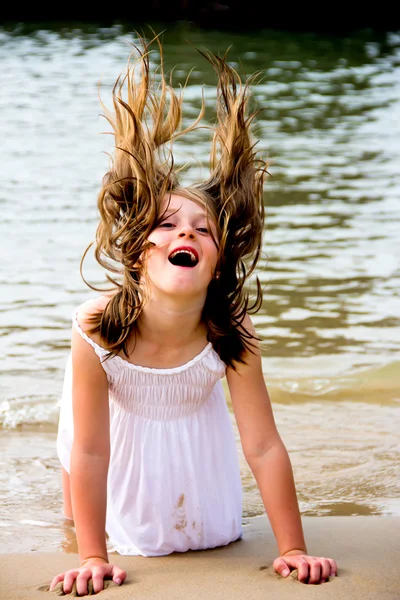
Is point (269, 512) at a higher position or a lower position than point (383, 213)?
higher

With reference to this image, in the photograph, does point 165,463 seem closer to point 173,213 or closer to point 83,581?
point 83,581

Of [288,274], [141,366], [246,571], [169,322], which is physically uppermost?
[169,322]

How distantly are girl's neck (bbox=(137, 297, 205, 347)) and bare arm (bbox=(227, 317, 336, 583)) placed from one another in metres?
0.15

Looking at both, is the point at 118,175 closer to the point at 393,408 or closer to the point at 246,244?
the point at 246,244

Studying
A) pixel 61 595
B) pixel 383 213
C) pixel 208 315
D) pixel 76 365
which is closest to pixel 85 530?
pixel 61 595

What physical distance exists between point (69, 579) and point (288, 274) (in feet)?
13.7

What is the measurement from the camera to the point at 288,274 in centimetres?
637

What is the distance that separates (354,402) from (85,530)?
233 centimetres

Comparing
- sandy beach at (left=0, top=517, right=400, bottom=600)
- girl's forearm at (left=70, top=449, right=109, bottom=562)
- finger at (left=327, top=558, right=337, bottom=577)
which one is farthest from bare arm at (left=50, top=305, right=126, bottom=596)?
finger at (left=327, top=558, right=337, bottom=577)

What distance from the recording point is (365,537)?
9.26 ft

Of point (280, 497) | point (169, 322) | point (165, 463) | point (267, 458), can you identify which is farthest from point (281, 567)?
point (169, 322)

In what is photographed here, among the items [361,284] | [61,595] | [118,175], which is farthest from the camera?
[361,284]

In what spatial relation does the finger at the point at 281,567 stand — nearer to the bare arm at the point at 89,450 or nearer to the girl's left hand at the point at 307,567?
the girl's left hand at the point at 307,567

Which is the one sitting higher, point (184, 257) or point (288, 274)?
point (184, 257)
